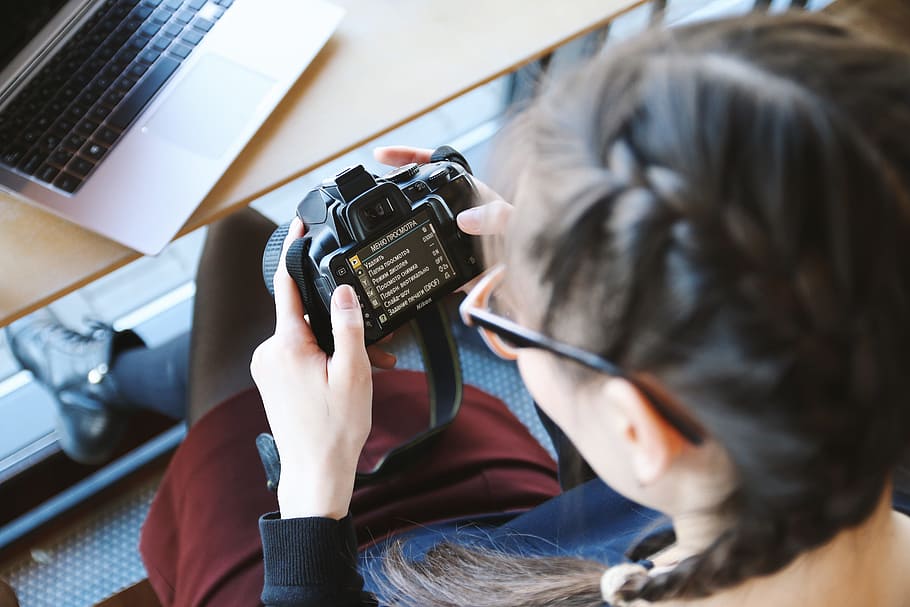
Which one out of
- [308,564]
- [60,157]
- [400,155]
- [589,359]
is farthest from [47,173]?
[589,359]

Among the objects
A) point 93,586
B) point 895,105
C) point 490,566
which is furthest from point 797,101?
point 93,586

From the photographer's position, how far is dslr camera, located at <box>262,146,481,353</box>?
64 cm

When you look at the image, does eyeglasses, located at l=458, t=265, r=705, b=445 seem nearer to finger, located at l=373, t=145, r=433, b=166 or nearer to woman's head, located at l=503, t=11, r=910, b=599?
woman's head, located at l=503, t=11, r=910, b=599

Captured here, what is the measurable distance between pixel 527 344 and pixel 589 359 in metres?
0.06

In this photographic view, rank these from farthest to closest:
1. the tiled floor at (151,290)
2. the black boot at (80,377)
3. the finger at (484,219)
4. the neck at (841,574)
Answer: the tiled floor at (151,290) → the black boot at (80,377) → the finger at (484,219) → the neck at (841,574)

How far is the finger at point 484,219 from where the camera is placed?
1.94ft

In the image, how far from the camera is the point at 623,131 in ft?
1.20

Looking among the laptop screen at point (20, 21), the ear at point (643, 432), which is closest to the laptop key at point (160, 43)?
the laptop screen at point (20, 21)

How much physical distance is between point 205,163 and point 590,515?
500mm

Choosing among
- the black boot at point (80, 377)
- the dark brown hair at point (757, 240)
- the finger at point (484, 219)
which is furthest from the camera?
the black boot at point (80, 377)

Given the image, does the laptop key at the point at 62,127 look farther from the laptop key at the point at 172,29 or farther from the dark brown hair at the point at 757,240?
the dark brown hair at the point at 757,240

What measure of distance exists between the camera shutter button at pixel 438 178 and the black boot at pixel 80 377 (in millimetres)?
704

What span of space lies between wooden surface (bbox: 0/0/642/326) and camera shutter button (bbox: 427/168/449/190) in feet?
0.40

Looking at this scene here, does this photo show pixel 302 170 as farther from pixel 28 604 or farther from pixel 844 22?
pixel 28 604
